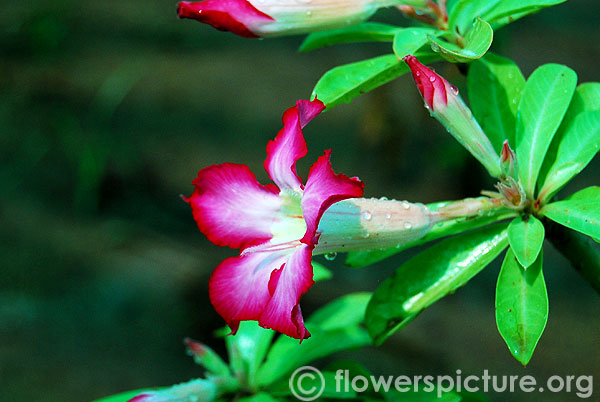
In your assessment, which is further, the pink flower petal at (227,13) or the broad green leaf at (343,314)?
the broad green leaf at (343,314)

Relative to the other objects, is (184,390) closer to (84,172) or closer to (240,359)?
(240,359)

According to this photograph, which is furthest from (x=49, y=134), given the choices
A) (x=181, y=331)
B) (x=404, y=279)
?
(x=404, y=279)

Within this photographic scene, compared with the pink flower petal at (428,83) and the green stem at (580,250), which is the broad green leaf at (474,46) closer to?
the pink flower petal at (428,83)

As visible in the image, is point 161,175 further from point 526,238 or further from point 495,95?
point 526,238

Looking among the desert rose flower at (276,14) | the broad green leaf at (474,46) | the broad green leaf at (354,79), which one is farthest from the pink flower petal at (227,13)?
the broad green leaf at (474,46)

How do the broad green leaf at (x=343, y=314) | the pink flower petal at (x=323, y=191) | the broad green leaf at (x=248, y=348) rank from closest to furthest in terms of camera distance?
the pink flower petal at (x=323, y=191), the broad green leaf at (x=248, y=348), the broad green leaf at (x=343, y=314)

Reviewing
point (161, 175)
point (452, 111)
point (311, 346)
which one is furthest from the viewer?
point (161, 175)

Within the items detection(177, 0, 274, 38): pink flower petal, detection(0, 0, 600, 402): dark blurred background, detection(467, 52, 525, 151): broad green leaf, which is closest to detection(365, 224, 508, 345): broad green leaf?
detection(467, 52, 525, 151): broad green leaf

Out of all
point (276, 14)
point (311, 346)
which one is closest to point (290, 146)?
point (276, 14)
